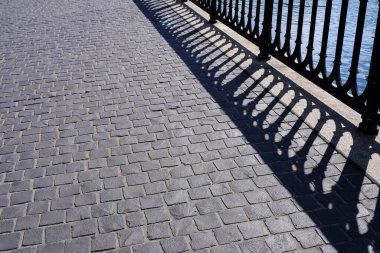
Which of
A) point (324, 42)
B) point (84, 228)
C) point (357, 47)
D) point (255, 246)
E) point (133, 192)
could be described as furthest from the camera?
point (324, 42)

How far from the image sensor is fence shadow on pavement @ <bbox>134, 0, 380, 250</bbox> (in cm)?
315

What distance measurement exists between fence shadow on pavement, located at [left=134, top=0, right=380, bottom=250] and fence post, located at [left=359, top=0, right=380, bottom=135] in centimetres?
20

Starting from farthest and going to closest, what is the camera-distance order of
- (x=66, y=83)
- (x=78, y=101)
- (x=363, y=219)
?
(x=66, y=83)
(x=78, y=101)
(x=363, y=219)

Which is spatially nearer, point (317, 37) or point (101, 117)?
point (101, 117)

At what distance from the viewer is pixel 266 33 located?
20.7ft

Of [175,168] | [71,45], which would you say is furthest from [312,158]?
[71,45]

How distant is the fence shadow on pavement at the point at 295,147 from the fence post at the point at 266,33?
19cm

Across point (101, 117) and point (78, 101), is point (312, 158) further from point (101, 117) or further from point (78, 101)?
point (78, 101)

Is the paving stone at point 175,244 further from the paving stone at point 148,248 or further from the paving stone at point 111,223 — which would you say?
the paving stone at point 111,223

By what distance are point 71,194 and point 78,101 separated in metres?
2.08

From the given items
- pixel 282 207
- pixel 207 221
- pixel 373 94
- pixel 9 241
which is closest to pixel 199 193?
pixel 207 221

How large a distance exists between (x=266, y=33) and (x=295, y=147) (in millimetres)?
2654

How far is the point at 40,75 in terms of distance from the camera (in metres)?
6.41

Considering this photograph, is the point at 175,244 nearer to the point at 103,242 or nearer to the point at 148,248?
the point at 148,248
